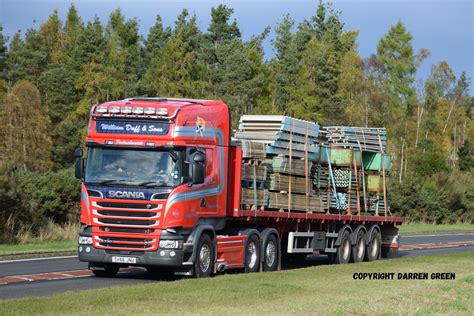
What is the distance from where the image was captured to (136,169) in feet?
60.7

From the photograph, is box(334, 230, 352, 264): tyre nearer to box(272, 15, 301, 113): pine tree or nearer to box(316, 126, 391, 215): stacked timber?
box(316, 126, 391, 215): stacked timber

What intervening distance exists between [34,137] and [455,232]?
97.2 feet

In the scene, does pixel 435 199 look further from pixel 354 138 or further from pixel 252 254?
pixel 252 254

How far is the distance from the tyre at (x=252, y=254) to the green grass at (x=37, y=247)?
8192 millimetres

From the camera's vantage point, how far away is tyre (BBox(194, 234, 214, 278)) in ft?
62.2

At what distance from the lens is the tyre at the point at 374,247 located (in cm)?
2753

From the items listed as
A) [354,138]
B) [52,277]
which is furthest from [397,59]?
[52,277]

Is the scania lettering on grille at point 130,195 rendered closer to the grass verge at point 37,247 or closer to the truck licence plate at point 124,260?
the truck licence plate at point 124,260

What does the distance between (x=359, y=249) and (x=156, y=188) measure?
10460mm

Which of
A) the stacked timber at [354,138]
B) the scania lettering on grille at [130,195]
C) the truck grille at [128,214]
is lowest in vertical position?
the truck grille at [128,214]

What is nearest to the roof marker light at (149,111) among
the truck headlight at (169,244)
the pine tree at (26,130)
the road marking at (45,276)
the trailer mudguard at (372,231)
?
the truck headlight at (169,244)

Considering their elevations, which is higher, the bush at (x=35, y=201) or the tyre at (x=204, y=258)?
the bush at (x=35, y=201)

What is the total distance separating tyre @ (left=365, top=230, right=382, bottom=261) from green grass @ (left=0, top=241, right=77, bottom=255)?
913 centimetres

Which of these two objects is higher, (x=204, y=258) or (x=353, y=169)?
(x=353, y=169)
